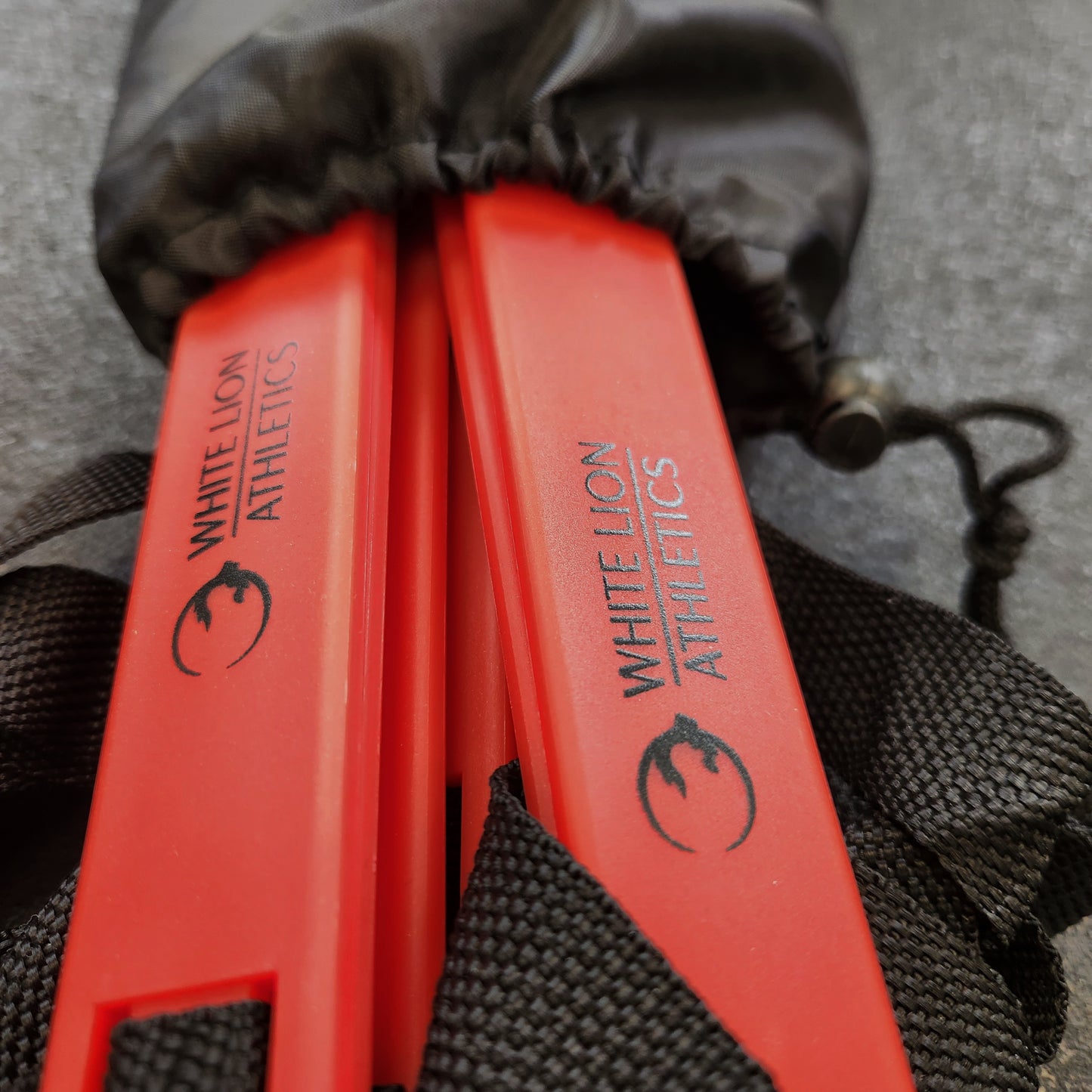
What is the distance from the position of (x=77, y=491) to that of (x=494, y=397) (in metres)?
0.20

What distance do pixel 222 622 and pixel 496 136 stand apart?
236 mm

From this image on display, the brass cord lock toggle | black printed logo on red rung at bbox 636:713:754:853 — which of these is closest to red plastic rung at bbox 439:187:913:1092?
black printed logo on red rung at bbox 636:713:754:853

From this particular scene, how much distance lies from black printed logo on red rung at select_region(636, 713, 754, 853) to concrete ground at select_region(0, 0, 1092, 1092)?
0.28 meters

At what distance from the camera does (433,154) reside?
0.38m

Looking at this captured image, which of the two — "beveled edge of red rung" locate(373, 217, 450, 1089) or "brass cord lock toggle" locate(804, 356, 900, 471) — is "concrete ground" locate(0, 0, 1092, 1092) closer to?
"brass cord lock toggle" locate(804, 356, 900, 471)

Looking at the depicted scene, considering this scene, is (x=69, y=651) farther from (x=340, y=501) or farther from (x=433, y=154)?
(x=433, y=154)

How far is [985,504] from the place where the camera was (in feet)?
1.53

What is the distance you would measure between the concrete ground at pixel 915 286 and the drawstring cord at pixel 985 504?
8 centimetres

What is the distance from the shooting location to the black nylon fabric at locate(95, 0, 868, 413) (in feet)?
1.25

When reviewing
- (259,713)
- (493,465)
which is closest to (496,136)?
(493,465)

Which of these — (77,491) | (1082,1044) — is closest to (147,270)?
(77,491)

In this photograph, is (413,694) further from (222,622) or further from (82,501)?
(82,501)

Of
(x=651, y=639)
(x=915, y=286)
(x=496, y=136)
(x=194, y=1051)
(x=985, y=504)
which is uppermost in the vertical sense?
(x=915, y=286)

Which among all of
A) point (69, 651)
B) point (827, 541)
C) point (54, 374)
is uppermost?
point (54, 374)
